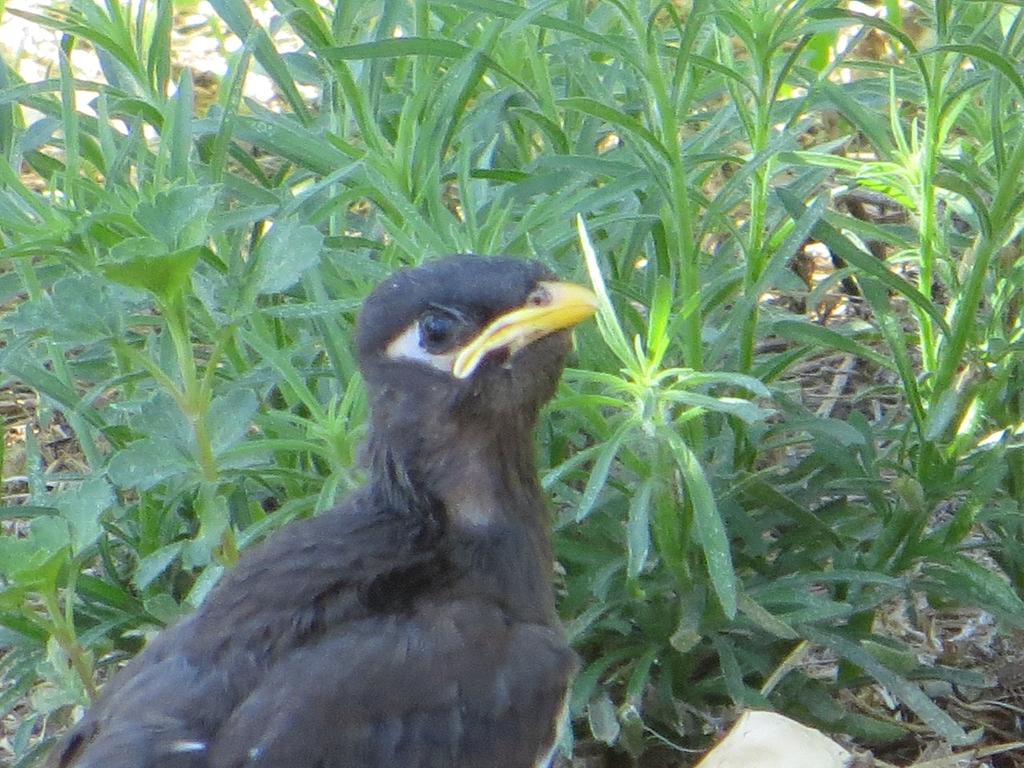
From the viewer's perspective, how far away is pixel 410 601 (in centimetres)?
324

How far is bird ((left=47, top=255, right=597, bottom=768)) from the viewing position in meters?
3.02

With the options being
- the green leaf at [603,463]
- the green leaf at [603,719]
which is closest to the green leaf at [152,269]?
the green leaf at [603,463]

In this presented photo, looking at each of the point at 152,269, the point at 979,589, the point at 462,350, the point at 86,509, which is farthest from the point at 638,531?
the point at 86,509

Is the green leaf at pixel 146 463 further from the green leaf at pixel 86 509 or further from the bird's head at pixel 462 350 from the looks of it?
the bird's head at pixel 462 350

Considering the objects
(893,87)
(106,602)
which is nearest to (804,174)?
(893,87)

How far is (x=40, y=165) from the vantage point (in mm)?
4074

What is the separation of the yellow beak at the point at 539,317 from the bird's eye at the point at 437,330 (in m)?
0.04

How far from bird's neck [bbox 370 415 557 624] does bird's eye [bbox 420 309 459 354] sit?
0.64 ft

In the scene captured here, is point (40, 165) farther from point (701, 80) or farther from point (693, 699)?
point (693, 699)

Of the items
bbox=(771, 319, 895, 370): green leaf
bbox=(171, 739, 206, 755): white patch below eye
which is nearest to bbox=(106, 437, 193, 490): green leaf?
bbox=(171, 739, 206, 755): white patch below eye

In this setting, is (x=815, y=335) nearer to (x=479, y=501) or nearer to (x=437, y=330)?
(x=479, y=501)

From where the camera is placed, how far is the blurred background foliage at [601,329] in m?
3.35

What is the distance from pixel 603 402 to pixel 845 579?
2.56ft

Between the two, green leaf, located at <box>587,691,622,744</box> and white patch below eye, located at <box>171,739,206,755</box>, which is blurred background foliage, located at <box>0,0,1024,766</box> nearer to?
green leaf, located at <box>587,691,622,744</box>
